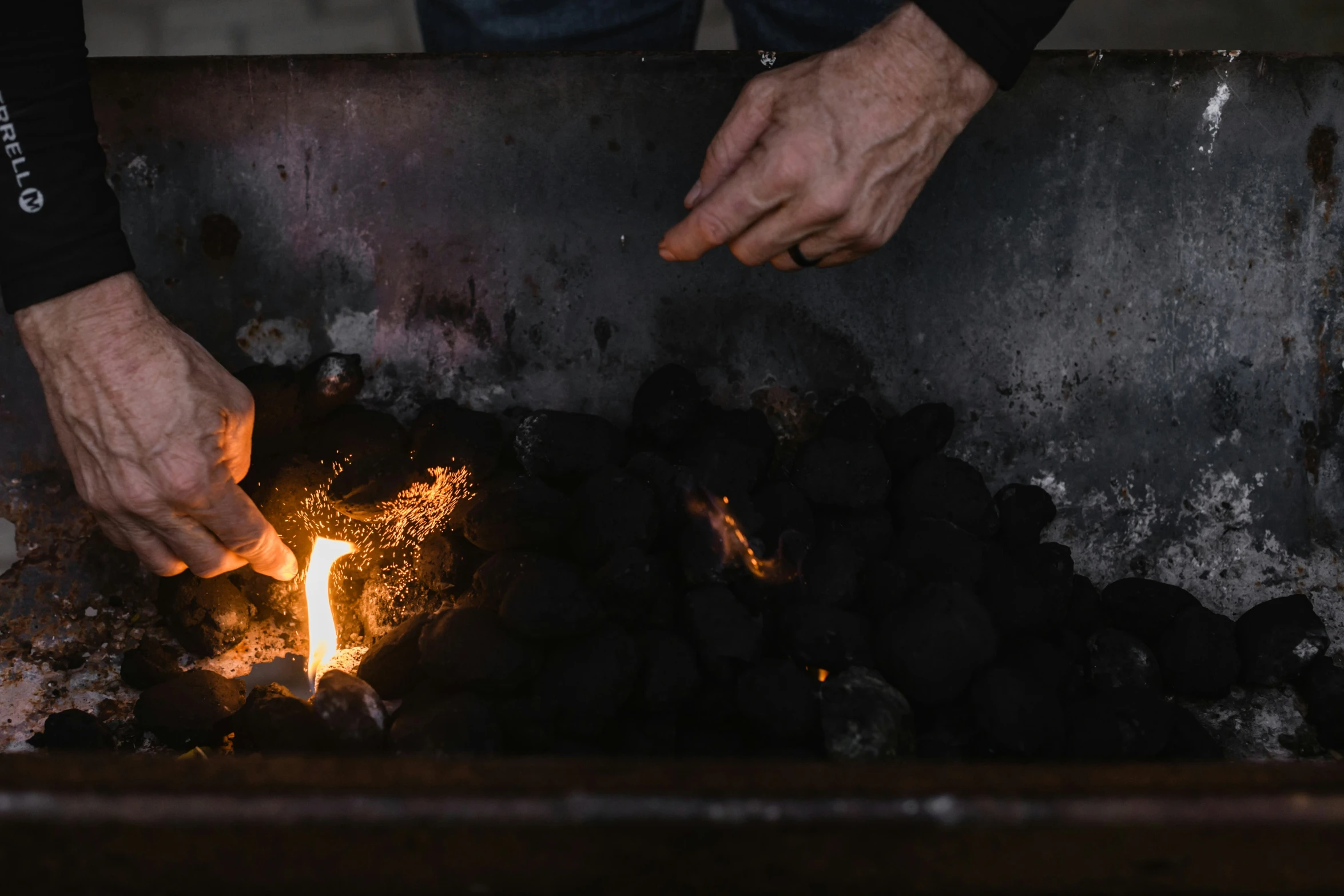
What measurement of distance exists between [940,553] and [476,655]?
66 cm

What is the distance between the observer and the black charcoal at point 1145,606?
139 centimetres

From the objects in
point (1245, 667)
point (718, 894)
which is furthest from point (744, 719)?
point (1245, 667)

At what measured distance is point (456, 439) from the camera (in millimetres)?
1413

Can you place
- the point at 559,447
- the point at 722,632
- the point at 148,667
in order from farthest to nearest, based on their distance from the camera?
the point at 559,447, the point at 148,667, the point at 722,632

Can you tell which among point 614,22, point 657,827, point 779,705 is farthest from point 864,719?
point 614,22

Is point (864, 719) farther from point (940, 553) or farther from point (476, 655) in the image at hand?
point (476, 655)

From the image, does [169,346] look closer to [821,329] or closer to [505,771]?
[505,771]

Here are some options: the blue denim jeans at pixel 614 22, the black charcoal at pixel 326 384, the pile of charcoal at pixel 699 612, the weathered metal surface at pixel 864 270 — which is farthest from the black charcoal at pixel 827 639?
the blue denim jeans at pixel 614 22

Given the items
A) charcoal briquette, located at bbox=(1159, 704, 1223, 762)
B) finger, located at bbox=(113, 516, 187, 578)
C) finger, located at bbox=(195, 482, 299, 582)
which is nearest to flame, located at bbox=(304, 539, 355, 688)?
finger, located at bbox=(195, 482, 299, 582)

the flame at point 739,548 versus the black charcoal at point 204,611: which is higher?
the flame at point 739,548

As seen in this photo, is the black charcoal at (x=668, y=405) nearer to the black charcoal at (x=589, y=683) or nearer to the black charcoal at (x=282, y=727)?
the black charcoal at (x=589, y=683)

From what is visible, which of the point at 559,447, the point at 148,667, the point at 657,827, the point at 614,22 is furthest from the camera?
the point at 614,22

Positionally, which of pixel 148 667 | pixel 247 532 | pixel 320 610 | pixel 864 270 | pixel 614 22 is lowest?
pixel 148 667

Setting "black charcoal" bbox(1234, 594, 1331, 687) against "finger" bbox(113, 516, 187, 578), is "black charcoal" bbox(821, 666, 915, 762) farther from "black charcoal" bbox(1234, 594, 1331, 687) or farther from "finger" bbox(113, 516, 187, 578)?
"finger" bbox(113, 516, 187, 578)
